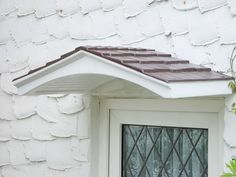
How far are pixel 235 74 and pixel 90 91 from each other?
977 mm

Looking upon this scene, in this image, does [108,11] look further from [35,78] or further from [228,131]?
[228,131]

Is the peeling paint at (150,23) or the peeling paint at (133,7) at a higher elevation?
the peeling paint at (133,7)

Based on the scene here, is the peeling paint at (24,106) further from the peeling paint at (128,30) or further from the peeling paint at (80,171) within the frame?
the peeling paint at (128,30)

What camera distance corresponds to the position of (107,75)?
8.90 feet

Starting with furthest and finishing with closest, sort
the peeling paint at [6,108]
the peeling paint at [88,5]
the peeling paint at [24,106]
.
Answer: the peeling paint at [6,108] → the peeling paint at [24,106] → the peeling paint at [88,5]

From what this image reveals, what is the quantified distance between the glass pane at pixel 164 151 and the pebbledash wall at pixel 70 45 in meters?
0.25

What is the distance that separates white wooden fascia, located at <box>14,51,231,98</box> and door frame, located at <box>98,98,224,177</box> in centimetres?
22

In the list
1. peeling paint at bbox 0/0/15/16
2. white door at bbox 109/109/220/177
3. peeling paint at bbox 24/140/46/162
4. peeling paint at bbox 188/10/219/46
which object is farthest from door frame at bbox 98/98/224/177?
peeling paint at bbox 0/0/15/16

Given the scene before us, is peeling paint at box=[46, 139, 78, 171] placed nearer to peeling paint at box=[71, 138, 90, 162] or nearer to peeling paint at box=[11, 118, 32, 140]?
peeling paint at box=[71, 138, 90, 162]

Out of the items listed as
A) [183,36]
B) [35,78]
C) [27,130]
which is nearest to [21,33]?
[27,130]

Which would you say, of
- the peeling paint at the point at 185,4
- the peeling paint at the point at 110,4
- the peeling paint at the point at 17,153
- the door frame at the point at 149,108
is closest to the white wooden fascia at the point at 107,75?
the door frame at the point at 149,108

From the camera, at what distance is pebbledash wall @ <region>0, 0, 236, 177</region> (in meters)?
2.99

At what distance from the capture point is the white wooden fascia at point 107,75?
2467 mm

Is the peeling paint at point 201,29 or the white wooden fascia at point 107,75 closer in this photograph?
the white wooden fascia at point 107,75
